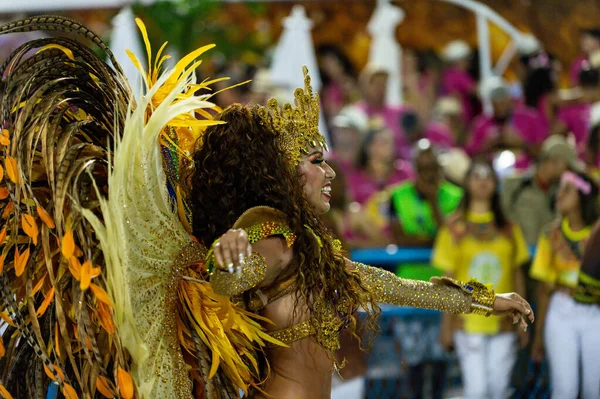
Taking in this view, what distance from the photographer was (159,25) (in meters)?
10.4

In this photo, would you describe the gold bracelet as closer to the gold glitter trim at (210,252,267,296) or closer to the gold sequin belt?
the gold sequin belt

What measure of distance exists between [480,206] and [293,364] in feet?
9.75

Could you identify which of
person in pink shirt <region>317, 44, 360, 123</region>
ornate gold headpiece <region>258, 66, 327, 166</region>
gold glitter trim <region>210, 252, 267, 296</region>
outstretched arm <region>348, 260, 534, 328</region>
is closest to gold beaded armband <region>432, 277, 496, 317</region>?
outstretched arm <region>348, 260, 534, 328</region>

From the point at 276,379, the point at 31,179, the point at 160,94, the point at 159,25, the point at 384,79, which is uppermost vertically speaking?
the point at 159,25

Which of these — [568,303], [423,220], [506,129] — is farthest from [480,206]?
[506,129]

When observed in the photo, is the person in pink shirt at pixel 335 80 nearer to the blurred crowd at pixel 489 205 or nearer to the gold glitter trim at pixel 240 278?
the blurred crowd at pixel 489 205

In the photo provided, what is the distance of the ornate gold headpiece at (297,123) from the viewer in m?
3.58

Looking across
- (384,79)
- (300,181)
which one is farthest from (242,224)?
(384,79)

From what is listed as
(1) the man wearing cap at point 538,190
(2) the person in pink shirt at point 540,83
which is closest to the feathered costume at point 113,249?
(1) the man wearing cap at point 538,190

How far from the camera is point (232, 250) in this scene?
3148mm

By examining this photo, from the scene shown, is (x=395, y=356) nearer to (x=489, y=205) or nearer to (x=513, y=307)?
(x=489, y=205)

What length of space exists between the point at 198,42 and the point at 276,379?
24.8ft

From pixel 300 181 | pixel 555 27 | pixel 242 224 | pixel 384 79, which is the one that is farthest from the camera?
pixel 555 27

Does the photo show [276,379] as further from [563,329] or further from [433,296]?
[563,329]
